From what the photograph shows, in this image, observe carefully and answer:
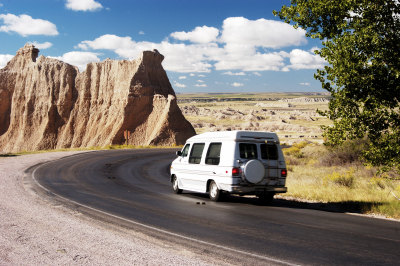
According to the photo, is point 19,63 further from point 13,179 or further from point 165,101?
point 13,179

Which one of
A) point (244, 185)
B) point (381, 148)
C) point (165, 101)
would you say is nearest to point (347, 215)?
point (381, 148)

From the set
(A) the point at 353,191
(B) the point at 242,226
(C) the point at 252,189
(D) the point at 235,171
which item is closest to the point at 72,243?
(B) the point at 242,226

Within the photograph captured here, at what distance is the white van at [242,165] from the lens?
36.7 feet

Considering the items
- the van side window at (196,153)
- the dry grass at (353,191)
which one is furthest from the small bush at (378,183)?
the van side window at (196,153)

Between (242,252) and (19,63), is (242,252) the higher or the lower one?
the lower one

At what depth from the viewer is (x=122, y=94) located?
167ft

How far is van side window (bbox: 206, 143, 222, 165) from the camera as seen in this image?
11.9 meters

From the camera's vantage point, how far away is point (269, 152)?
11.7 m

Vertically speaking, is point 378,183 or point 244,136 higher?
point 244,136

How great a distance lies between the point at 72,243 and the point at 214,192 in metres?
5.98

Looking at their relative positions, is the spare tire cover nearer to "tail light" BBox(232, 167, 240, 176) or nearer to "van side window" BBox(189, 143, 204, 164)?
"tail light" BBox(232, 167, 240, 176)

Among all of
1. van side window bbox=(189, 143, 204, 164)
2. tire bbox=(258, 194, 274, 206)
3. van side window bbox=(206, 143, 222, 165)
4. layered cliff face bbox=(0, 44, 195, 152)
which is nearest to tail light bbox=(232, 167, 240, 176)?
van side window bbox=(206, 143, 222, 165)

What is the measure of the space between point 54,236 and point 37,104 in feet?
178

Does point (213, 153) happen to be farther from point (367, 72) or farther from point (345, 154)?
point (345, 154)
